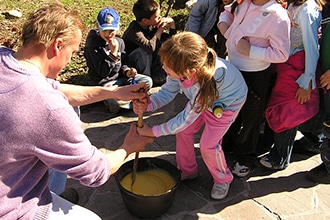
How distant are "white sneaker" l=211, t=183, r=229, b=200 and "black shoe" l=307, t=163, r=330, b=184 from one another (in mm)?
751

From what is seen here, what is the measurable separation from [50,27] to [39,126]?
52 cm

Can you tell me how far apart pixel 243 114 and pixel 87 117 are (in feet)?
5.59

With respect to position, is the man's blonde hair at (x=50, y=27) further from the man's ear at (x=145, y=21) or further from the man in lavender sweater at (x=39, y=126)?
the man's ear at (x=145, y=21)

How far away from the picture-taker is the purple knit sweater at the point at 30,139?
1.86m

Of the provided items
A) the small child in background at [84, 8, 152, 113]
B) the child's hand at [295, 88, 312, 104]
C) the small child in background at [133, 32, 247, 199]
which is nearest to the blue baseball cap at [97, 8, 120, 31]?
the small child in background at [84, 8, 152, 113]

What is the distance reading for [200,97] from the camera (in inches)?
107

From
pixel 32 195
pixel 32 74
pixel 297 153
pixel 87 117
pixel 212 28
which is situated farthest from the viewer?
pixel 212 28

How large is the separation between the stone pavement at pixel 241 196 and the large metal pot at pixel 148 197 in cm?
15

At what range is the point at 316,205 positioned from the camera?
323 cm

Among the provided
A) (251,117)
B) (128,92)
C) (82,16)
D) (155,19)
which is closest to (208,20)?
(155,19)

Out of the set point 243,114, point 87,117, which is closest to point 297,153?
point 243,114

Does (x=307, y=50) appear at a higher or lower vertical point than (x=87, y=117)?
higher

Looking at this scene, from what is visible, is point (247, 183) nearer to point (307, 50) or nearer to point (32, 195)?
point (307, 50)

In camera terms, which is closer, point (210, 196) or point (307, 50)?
point (307, 50)
